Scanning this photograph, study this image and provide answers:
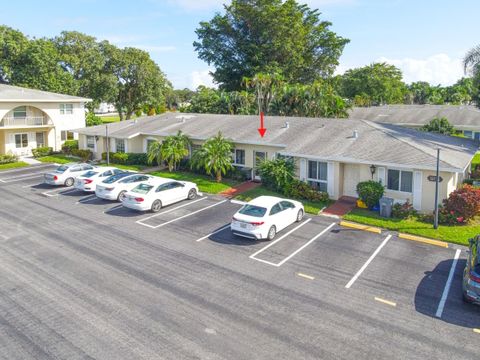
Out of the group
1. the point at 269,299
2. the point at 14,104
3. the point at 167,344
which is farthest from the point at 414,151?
the point at 14,104

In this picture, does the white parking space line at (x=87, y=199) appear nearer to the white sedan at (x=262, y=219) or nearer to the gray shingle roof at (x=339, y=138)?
the gray shingle roof at (x=339, y=138)

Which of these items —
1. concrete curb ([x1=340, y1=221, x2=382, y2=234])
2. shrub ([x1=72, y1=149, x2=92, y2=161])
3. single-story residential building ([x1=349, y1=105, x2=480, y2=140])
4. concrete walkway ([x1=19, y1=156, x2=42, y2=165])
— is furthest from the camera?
single-story residential building ([x1=349, y1=105, x2=480, y2=140])

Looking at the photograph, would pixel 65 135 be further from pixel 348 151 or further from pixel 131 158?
pixel 348 151

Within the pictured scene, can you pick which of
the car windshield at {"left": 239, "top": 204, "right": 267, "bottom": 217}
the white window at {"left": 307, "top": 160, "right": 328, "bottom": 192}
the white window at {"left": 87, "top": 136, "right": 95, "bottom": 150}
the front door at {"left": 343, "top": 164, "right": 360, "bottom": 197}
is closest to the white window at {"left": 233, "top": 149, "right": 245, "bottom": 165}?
the white window at {"left": 307, "top": 160, "right": 328, "bottom": 192}

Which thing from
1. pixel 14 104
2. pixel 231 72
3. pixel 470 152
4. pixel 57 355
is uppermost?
pixel 231 72

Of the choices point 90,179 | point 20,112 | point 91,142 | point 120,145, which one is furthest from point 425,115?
point 20,112

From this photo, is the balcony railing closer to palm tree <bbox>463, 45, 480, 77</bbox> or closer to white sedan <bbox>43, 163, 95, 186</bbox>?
white sedan <bbox>43, 163, 95, 186</bbox>

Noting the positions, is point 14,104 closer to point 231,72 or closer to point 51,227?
point 51,227
